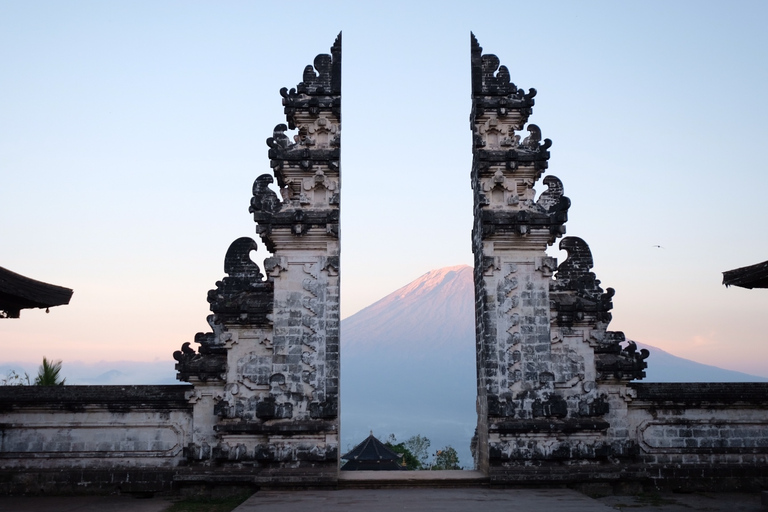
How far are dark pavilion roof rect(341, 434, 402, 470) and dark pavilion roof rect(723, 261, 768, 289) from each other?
1643 cm

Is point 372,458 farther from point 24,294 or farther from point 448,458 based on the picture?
point 24,294

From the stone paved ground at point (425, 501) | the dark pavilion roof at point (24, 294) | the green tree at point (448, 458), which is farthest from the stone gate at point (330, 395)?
the green tree at point (448, 458)

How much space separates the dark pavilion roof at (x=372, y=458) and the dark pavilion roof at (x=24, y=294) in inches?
615

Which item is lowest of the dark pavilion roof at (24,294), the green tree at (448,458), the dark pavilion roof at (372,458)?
the green tree at (448,458)

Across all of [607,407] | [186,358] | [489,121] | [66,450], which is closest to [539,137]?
[489,121]

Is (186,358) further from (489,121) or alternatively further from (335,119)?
(489,121)

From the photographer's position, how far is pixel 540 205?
48.1ft

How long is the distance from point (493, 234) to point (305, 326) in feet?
14.5

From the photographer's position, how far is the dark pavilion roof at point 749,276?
1005 centimetres

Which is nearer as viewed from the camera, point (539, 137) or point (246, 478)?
point (246, 478)

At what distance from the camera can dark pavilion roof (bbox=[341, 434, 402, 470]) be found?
24.5 metres

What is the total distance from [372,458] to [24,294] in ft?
56.7

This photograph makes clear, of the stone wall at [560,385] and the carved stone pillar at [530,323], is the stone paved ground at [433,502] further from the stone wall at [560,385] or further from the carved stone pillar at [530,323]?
the carved stone pillar at [530,323]

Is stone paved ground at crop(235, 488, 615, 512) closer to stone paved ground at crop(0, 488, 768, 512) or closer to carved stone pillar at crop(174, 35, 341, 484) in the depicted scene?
stone paved ground at crop(0, 488, 768, 512)
